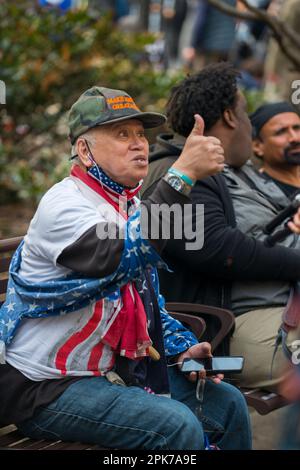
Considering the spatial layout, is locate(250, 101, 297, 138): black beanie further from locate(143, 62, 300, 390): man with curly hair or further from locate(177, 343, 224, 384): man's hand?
locate(177, 343, 224, 384): man's hand

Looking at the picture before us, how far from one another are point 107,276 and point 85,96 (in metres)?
0.63

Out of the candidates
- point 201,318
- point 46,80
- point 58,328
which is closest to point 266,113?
point 201,318

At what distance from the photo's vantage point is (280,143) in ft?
14.6

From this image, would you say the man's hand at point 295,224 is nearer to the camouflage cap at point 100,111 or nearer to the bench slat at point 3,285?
the camouflage cap at point 100,111

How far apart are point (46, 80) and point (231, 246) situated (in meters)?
3.74

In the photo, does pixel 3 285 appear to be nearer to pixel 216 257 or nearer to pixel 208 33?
pixel 216 257

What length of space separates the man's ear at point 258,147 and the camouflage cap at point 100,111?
176 centimetres

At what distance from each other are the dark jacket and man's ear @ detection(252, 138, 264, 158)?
841mm

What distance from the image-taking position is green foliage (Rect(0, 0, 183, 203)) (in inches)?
269

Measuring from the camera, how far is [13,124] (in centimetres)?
709

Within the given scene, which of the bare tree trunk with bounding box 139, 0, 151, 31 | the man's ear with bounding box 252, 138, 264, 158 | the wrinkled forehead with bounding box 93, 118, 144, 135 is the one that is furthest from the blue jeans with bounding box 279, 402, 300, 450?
the bare tree trunk with bounding box 139, 0, 151, 31

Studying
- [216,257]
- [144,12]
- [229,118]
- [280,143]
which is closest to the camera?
[216,257]

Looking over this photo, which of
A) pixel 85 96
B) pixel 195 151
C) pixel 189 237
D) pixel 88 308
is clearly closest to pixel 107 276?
pixel 88 308

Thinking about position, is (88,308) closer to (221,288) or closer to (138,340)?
(138,340)
